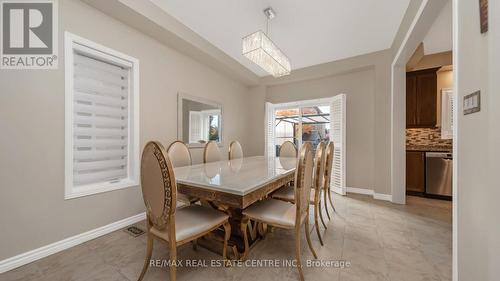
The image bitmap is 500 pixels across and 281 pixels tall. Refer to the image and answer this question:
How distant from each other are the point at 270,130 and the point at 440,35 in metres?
3.28

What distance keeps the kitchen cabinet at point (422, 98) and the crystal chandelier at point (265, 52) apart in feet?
9.36

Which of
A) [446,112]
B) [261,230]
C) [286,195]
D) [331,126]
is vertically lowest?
[261,230]

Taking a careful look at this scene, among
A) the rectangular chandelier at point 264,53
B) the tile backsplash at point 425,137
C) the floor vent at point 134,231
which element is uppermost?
the rectangular chandelier at point 264,53

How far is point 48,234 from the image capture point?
5.53 ft

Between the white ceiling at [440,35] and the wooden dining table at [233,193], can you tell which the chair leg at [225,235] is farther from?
the white ceiling at [440,35]

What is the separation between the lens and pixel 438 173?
129 inches

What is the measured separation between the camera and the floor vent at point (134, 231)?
6.76 ft

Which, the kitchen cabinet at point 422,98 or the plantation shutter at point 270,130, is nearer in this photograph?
the kitchen cabinet at point 422,98

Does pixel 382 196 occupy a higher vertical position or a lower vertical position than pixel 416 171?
lower

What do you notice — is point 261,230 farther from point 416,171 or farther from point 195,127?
point 416,171

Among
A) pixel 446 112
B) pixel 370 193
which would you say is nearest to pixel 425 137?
pixel 446 112

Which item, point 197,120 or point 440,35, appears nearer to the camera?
point 440,35

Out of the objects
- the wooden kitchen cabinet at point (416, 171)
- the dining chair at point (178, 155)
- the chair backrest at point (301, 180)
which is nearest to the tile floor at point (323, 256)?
the chair backrest at point (301, 180)

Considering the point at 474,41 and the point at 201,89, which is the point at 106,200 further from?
the point at 474,41
